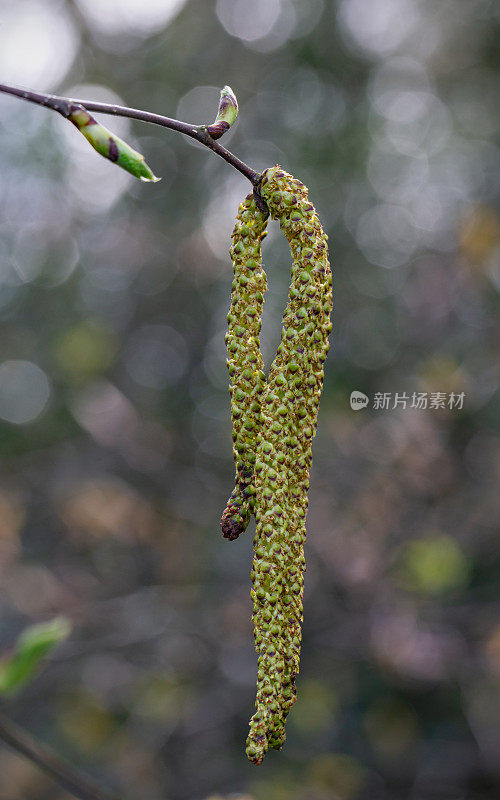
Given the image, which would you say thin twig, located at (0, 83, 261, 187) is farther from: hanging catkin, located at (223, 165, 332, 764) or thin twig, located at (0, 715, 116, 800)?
thin twig, located at (0, 715, 116, 800)

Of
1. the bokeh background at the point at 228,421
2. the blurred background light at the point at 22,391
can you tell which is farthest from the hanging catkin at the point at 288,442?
the blurred background light at the point at 22,391

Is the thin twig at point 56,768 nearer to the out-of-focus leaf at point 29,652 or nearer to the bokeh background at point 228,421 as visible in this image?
the out-of-focus leaf at point 29,652

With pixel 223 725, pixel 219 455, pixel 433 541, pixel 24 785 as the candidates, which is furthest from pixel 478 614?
pixel 24 785

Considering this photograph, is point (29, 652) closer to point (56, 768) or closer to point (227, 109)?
point (56, 768)

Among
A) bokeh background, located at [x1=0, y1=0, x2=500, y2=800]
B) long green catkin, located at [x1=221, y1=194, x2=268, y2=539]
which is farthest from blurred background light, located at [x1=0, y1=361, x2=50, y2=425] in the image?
long green catkin, located at [x1=221, y1=194, x2=268, y2=539]

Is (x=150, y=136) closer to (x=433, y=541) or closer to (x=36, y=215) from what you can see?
(x=36, y=215)
